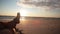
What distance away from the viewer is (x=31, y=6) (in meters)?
1.89

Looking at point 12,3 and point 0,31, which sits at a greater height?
point 12,3

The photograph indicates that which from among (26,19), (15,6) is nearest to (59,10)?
(26,19)

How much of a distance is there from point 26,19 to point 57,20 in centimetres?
45

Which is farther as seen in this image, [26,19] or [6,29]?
[26,19]

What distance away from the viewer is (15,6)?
1.90 m

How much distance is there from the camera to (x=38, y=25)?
74.3 inches

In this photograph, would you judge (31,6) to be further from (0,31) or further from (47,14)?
(0,31)

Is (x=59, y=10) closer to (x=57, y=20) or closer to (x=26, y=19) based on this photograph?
(x=57, y=20)

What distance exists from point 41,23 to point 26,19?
22cm

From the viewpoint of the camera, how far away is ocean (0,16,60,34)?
5.94 feet

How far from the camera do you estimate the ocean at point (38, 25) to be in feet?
5.94

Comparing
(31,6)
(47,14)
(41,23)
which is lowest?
(41,23)

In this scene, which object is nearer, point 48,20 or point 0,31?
point 0,31

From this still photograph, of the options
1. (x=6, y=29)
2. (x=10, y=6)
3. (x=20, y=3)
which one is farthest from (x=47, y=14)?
(x=6, y=29)
